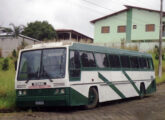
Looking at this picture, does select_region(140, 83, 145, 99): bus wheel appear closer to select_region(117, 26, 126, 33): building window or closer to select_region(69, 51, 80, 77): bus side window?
select_region(69, 51, 80, 77): bus side window

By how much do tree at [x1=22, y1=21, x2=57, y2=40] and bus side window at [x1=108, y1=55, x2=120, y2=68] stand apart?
44.6 m

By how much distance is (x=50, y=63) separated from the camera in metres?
12.9

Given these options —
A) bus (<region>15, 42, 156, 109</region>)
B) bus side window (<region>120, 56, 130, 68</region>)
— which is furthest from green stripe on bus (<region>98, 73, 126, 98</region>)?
bus side window (<region>120, 56, 130, 68</region>)

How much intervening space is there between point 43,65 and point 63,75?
0.97 m

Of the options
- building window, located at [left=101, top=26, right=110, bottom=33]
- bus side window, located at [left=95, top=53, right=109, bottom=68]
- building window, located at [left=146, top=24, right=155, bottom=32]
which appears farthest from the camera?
building window, located at [left=101, top=26, right=110, bottom=33]

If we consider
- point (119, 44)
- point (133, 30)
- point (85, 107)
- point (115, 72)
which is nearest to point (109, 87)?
point (115, 72)

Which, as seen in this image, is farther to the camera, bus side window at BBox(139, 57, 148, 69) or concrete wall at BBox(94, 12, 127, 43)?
concrete wall at BBox(94, 12, 127, 43)

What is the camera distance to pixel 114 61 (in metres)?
16.3

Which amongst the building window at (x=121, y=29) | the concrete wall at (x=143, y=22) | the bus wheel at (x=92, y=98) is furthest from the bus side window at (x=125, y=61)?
the building window at (x=121, y=29)

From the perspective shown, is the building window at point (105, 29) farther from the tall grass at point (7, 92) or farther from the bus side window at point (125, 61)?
the bus side window at point (125, 61)

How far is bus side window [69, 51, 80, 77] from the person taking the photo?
42.0 feet

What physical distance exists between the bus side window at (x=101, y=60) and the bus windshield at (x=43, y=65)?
7.71ft

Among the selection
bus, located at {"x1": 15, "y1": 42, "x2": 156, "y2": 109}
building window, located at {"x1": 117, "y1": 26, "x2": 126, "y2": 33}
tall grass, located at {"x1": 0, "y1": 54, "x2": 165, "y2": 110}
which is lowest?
tall grass, located at {"x1": 0, "y1": 54, "x2": 165, "y2": 110}

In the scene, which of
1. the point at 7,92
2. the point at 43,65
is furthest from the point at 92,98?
the point at 7,92
